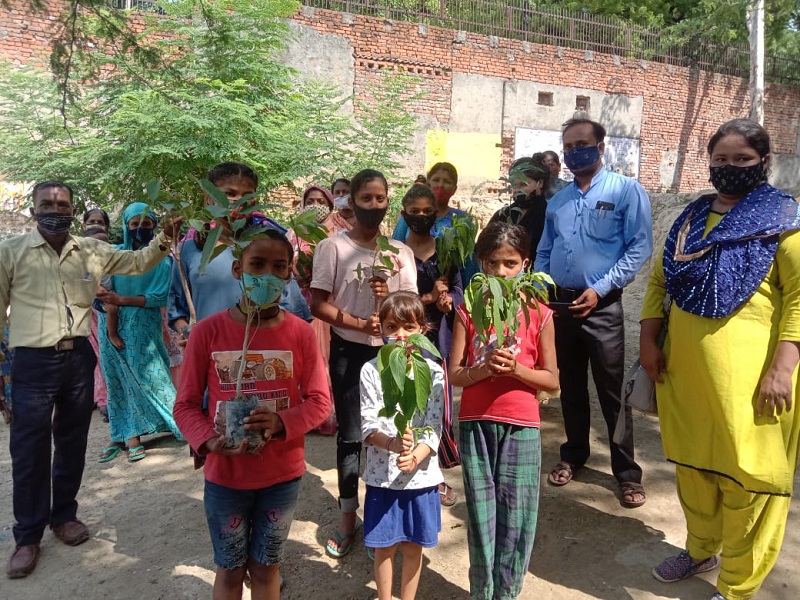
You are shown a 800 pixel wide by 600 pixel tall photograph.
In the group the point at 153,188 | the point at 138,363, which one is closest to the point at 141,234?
the point at 138,363

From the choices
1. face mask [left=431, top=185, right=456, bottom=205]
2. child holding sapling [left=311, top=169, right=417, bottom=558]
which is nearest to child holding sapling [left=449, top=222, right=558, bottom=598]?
child holding sapling [left=311, top=169, right=417, bottom=558]

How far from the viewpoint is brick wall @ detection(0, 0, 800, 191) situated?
14.2 m

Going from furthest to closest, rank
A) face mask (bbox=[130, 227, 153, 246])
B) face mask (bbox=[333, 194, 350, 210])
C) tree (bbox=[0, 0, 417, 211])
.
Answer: tree (bbox=[0, 0, 417, 211]) → face mask (bbox=[333, 194, 350, 210]) → face mask (bbox=[130, 227, 153, 246])

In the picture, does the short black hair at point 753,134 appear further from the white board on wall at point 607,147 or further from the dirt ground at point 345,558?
the white board on wall at point 607,147

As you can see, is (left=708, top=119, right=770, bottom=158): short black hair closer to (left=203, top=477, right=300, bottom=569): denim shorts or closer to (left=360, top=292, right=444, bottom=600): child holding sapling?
(left=360, top=292, right=444, bottom=600): child holding sapling

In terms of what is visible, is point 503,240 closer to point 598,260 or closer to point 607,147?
point 598,260

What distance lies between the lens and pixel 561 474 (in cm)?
378

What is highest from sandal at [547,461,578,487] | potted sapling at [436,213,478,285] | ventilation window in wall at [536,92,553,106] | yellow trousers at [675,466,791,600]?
ventilation window in wall at [536,92,553,106]

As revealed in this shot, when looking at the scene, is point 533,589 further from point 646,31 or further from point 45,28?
point 646,31

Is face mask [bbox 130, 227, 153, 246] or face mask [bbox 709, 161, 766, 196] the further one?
face mask [bbox 130, 227, 153, 246]

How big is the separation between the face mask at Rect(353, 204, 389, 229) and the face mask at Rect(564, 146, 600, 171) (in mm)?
1245

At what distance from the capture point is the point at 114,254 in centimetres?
346

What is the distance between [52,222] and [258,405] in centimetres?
192

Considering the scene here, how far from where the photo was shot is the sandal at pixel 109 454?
4.72 m
